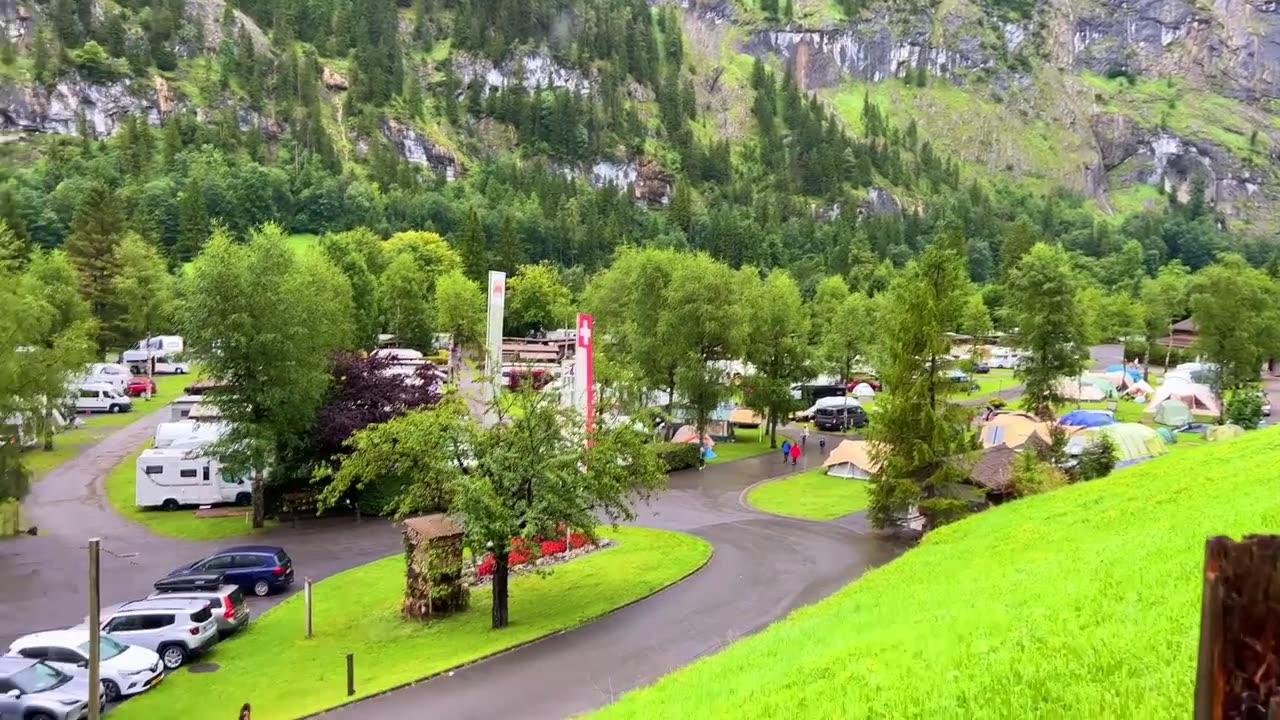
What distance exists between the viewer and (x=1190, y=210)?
171750mm

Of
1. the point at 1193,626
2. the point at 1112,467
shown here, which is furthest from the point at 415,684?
the point at 1112,467

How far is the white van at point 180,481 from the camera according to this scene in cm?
3256

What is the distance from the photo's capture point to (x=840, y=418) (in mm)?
53531

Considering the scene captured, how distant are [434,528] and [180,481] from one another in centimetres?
1714

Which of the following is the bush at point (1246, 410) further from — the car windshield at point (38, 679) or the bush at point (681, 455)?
the car windshield at point (38, 679)

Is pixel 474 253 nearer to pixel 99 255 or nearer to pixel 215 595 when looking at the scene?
pixel 99 255

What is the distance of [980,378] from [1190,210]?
416ft

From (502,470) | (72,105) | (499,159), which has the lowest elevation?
(502,470)

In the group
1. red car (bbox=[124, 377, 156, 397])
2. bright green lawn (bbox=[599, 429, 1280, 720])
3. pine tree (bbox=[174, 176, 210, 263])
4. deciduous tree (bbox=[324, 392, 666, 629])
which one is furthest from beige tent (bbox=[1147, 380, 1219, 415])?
pine tree (bbox=[174, 176, 210, 263])

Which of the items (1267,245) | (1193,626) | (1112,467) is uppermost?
(1267,245)

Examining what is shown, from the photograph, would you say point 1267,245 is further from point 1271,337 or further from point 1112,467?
point 1112,467

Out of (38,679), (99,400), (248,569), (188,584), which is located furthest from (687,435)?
(99,400)

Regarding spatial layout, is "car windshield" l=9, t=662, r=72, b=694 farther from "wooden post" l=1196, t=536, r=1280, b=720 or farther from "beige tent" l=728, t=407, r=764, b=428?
"beige tent" l=728, t=407, r=764, b=428

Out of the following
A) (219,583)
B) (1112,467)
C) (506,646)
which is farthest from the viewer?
(1112,467)
